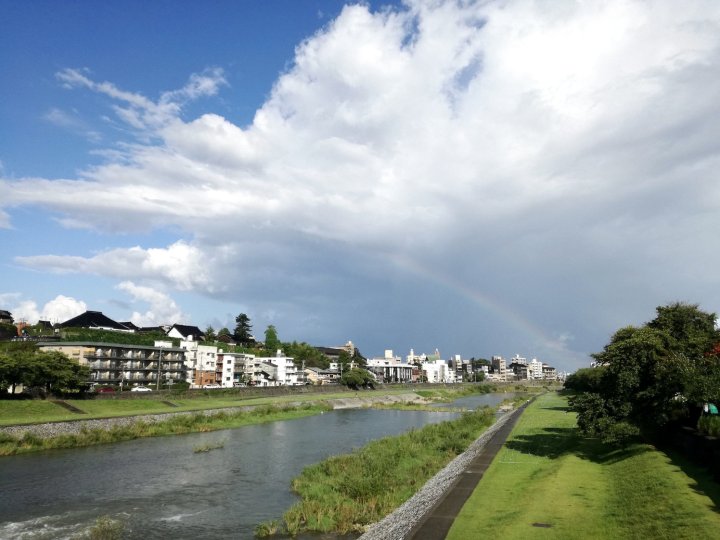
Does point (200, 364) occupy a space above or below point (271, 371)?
above

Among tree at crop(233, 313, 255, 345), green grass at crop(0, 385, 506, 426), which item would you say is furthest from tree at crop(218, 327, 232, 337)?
green grass at crop(0, 385, 506, 426)

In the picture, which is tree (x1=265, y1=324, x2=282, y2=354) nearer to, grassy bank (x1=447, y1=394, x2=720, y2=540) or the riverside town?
the riverside town

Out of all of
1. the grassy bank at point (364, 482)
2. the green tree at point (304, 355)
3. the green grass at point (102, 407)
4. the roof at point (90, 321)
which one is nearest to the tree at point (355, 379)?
the green tree at point (304, 355)

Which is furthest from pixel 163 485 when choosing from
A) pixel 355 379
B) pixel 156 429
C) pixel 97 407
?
pixel 355 379

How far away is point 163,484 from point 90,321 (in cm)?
13041

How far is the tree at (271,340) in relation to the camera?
183000mm

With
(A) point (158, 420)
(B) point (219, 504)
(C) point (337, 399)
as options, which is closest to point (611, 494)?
(B) point (219, 504)

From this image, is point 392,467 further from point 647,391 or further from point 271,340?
point 271,340

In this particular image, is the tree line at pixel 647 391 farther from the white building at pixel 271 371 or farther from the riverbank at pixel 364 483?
the white building at pixel 271 371

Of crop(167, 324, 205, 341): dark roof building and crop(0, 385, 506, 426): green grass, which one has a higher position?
crop(167, 324, 205, 341): dark roof building

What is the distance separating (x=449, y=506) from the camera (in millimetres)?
20547

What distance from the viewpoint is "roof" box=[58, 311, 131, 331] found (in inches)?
5711

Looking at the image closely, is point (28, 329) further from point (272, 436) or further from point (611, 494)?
point (611, 494)

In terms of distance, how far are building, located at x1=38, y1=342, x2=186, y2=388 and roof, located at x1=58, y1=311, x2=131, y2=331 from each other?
40.6 m
